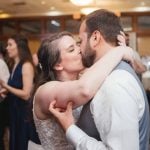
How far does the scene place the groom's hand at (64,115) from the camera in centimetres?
140

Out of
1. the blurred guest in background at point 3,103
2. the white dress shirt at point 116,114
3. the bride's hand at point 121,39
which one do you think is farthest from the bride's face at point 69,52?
the blurred guest in background at point 3,103

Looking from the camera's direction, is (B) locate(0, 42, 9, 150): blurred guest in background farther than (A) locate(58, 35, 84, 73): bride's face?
Yes

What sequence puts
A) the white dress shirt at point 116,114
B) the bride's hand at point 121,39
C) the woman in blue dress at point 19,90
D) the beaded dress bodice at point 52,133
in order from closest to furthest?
the white dress shirt at point 116,114, the bride's hand at point 121,39, the beaded dress bodice at point 52,133, the woman in blue dress at point 19,90

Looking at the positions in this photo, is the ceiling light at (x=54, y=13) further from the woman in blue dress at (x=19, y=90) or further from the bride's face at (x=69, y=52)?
the bride's face at (x=69, y=52)

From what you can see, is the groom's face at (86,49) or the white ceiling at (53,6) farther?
the white ceiling at (53,6)

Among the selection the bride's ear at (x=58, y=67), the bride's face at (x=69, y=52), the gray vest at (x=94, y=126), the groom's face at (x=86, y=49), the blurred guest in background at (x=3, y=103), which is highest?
the groom's face at (x=86, y=49)

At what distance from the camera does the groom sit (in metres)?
1.20

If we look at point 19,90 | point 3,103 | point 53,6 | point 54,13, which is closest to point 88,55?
point 19,90

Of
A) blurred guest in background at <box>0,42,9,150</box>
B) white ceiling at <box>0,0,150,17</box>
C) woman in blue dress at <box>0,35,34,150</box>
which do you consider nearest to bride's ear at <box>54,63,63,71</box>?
woman in blue dress at <box>0,35,34,150</box>

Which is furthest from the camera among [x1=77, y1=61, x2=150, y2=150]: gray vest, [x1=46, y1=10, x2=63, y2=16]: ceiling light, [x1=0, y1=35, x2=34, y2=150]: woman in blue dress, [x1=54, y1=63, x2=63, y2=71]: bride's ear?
[x1=46, y1=10, x2=63, y2=16]: ceiling light

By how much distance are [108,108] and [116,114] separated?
4 cm

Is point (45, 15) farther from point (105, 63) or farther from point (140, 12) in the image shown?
point (105, 63)

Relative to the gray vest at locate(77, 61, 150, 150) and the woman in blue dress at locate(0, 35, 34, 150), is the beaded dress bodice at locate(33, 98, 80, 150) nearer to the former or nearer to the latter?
the gray vest at locate(77, 61, 150, 150)

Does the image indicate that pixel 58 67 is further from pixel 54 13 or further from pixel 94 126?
pixel 54 13
